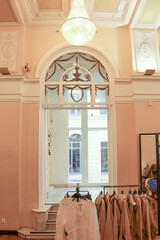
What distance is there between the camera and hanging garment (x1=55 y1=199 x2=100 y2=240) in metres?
3.17

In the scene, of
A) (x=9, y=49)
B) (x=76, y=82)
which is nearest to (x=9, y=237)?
(x=76, y=82)

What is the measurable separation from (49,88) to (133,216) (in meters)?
3.41

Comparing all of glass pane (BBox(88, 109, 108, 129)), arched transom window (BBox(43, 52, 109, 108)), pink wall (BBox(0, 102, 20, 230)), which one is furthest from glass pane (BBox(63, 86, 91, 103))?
glass pane (BBox(88, 109, 108, 129))

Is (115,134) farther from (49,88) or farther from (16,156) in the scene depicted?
(16,156)

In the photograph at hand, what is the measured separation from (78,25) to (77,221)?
3021 millimetres

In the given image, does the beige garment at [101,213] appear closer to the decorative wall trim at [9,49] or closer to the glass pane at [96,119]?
the decorative wall trim at [9,49]

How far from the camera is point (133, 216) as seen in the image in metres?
3.56

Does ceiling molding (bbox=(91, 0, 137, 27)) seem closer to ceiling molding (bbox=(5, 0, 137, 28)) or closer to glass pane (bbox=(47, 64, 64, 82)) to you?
ceiling molding (bbox=(5, 0, 137, 28))

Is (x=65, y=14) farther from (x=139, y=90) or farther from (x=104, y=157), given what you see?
(x=104, y=157)

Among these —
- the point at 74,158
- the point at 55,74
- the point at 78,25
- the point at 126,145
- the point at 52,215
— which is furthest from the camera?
the point at 74,158

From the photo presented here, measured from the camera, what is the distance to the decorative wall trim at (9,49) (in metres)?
5.35

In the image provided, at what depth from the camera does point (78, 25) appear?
11.7ft

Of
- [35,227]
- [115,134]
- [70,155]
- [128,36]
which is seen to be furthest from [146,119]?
[70,155]

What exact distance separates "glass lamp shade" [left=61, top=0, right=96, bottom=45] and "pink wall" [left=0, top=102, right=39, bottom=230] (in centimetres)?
212
